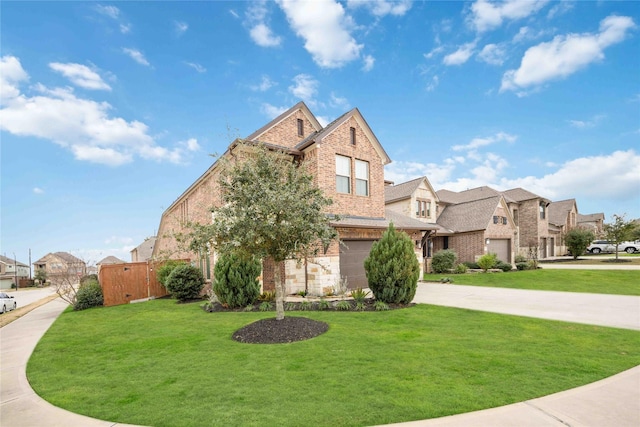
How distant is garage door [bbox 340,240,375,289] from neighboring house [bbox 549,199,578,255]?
36.8m

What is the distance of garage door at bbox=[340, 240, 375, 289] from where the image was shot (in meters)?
14.6

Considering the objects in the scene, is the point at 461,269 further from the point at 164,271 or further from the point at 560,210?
the point at 560,210

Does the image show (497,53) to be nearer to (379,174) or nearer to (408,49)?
(408,49)

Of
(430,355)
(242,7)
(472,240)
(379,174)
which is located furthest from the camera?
(472,240)

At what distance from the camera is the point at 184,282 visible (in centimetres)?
1418

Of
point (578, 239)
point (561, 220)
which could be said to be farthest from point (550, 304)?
point (561, 220)

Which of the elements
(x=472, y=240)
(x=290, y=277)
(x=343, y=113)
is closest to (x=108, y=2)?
(x=343, y=113)

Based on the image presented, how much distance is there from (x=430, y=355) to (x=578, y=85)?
17303 mm

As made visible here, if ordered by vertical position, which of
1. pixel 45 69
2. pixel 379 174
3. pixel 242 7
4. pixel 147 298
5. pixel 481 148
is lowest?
pixel 147 298

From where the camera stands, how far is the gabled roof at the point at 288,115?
576 inches

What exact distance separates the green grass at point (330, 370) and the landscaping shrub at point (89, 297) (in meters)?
6.43

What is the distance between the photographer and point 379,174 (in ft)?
54.4

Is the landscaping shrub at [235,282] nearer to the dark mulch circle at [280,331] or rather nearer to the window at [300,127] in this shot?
the dark mulch circle at [280,331]

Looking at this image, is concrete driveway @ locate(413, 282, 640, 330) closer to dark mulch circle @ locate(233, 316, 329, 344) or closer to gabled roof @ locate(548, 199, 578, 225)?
dark mulch circle @ locate(233, 316, 329, 344)
